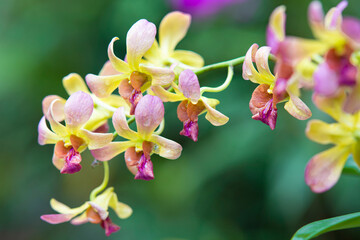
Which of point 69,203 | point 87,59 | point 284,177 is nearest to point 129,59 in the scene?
point 284,177

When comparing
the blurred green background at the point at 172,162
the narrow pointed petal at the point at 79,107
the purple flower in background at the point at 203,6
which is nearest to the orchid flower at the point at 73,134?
the narrow pointed petal at the point at 79,107

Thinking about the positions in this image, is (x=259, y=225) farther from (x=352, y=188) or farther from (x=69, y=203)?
(x=69, y=203)

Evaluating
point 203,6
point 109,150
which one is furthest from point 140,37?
point 203,6

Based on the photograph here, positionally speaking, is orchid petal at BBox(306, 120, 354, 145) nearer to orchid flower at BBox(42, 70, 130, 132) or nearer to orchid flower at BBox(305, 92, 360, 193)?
orchid flower at BBox(305, 92, 360, 193)

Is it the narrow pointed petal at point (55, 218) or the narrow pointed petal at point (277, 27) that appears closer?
the narrow pointed petal at point (277, 27)

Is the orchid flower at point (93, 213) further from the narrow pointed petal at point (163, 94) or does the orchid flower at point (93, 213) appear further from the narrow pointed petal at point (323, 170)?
the narrow pointed petal at point (323, 170)

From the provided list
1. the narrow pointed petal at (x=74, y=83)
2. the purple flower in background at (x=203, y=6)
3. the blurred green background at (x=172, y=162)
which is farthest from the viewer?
the purple flower in background at (x=203, y=6)
